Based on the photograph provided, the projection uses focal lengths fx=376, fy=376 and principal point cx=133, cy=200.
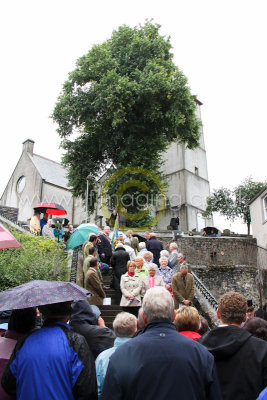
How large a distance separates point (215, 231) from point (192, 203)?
12973 mm

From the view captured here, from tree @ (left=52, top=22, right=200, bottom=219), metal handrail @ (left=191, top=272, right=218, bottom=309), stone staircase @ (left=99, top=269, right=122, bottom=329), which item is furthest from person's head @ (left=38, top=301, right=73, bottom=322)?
tree @ (left=52, top=22, right=200, bottom=219)

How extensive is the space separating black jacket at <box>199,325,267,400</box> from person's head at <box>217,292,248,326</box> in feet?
0.61

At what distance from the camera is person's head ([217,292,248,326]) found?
3330 millimetres

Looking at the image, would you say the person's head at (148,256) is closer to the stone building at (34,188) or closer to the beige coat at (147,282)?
the beige coat at (147,282)

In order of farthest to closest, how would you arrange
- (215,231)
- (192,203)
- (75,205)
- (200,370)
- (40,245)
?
1. (75,205)
2. (192,203)
3. (215,231)
4. (40,245)
5. (200,370)


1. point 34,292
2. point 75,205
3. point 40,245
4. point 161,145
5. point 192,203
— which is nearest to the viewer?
point 34,292

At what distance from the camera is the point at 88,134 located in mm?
31500

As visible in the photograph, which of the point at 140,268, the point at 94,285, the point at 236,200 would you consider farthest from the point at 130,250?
the point at 236,200

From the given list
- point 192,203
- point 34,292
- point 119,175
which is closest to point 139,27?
point 119,175

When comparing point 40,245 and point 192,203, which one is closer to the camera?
point 40,245

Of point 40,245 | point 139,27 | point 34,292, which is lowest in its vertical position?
point 34,292

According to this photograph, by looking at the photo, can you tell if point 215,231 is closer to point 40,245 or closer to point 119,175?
point 119,175

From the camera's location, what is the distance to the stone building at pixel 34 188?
40875mm

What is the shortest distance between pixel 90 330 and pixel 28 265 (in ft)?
24.7
